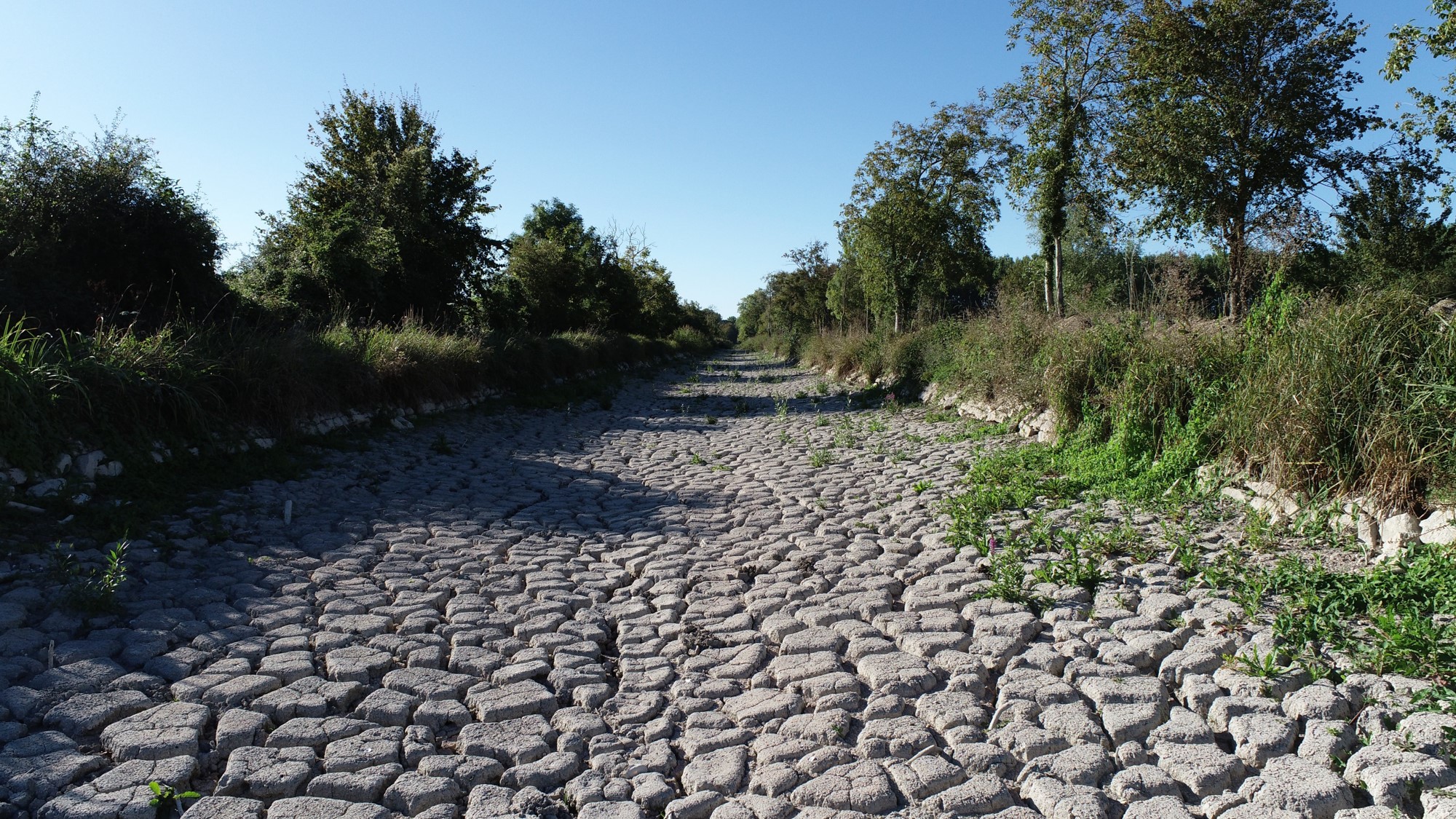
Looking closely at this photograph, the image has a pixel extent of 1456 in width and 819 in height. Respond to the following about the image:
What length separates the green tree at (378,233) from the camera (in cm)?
1583

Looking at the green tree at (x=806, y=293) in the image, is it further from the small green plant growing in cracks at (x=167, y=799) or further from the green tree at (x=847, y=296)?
the small green plant growing in cracks at (x=167, y=799)

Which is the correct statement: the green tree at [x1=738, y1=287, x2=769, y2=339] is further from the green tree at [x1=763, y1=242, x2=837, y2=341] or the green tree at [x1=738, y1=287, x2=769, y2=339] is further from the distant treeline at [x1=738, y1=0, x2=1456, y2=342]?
the distant treeline at [x1=738, y1=0, x2=1456, y2=342]

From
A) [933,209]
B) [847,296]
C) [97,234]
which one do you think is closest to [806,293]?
[847,296]

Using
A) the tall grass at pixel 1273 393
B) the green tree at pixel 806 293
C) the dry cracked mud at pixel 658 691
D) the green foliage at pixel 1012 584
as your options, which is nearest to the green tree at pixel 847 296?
the green tree at pixel 806 293

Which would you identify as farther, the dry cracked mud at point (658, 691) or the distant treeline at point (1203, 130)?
the distant treeline at point (1203, 130)

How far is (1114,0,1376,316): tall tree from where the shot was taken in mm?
16203

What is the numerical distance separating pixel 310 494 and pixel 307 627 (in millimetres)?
3136

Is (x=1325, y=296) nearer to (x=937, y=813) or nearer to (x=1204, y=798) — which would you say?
(x=1204, y=798)

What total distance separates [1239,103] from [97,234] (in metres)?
20.8

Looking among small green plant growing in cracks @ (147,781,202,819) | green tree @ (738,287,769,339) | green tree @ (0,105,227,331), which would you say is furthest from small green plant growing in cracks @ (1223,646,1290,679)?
green tree @ (738,287,769,339)

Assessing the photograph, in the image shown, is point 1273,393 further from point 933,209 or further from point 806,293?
point 806,293

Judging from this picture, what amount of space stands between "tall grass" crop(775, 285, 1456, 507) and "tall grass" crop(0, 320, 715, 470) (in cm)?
797

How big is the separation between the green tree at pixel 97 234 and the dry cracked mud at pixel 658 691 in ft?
24.3

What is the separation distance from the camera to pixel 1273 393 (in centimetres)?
541
